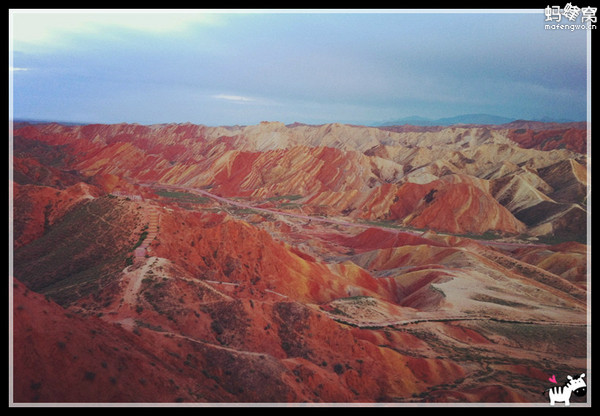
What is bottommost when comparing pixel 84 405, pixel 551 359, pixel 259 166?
pixel 551 359

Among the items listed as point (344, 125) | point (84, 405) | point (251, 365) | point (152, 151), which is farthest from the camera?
point (344, 125)

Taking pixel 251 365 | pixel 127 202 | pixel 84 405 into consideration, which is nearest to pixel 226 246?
pixel 127 202

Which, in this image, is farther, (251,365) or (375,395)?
(375,395)

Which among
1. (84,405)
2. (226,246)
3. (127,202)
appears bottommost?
(84,405)

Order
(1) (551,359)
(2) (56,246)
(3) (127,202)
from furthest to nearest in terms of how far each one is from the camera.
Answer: (3) (127,202)
(2) (56,246)
(1) (551,359)

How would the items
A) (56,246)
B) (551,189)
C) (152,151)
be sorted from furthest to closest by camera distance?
(152,151) < (551,189) < (56,246)

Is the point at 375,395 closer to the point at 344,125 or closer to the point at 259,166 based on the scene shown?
the point at 259,166
